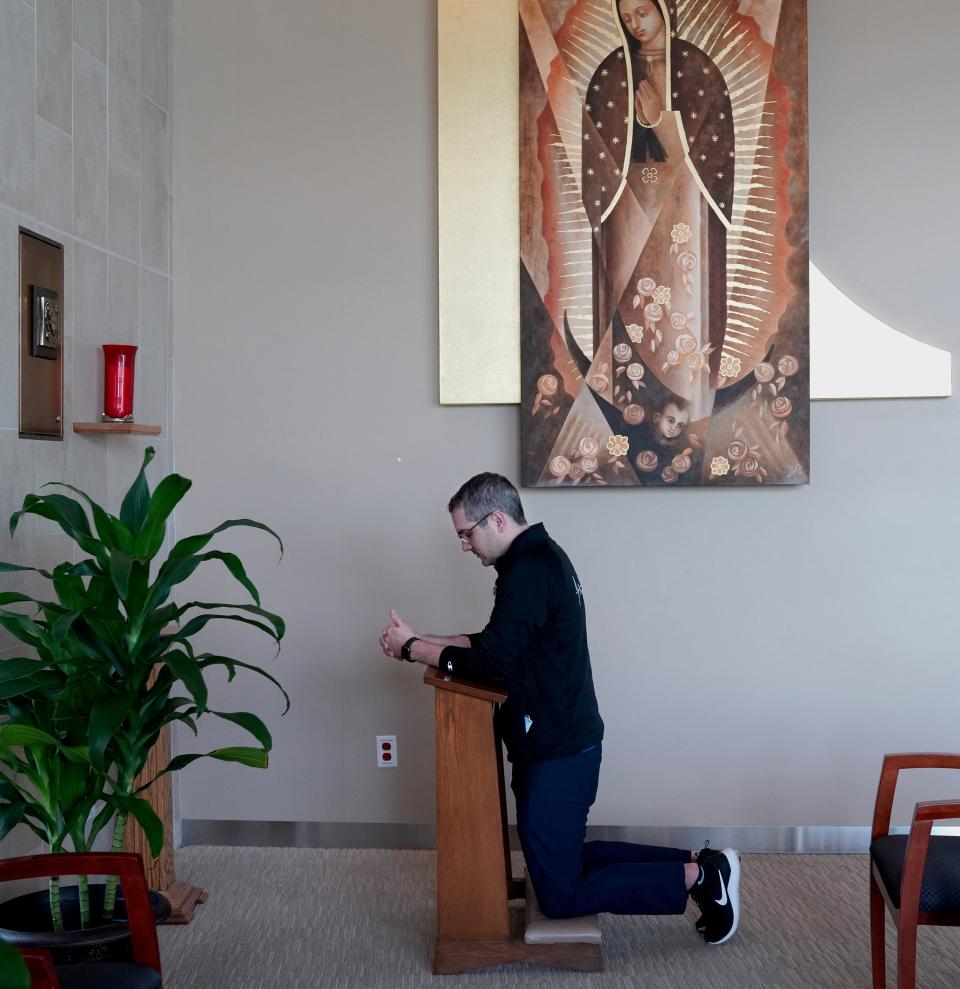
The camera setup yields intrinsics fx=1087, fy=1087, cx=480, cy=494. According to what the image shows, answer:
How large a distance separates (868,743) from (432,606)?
5.10ft

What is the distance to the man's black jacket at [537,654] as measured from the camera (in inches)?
111

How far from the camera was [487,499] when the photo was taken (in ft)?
9.59

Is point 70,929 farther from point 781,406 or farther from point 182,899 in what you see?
point 781,406

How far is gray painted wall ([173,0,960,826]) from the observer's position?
3643 millimetres

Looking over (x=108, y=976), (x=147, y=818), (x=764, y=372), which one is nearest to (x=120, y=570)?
(x=147, y=818)

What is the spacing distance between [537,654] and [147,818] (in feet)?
3.59

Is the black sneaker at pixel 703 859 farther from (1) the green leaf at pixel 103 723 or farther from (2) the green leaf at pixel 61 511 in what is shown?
(2) the green leaf at pixel 61 511

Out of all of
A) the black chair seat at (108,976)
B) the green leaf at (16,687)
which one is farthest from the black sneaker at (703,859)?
the green leaf at (16,687)

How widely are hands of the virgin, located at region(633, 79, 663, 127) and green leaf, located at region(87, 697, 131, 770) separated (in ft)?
8.23

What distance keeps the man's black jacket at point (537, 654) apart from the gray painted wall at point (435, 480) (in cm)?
85

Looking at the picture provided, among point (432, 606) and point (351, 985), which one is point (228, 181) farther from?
point (351, 985)

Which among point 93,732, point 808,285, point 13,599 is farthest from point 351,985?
point 808,285

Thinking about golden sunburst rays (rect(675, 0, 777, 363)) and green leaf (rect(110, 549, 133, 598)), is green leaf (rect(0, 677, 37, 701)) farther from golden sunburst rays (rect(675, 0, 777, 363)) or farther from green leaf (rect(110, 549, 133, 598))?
golden sunburst rays (rect(675, 0, 777, 363))

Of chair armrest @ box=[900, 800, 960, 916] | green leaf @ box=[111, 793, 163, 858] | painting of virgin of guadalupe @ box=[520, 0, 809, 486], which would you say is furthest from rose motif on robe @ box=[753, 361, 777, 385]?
green leaf @ box=[111, 793, 163, 858]
